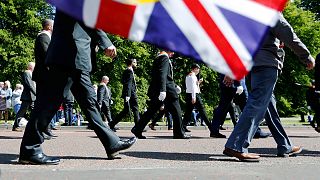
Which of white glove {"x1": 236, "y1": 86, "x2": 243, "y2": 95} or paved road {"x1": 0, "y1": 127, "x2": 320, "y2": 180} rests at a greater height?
white glove {"x1": 236, "y1": 86, "x2": 243, "y2": 95}

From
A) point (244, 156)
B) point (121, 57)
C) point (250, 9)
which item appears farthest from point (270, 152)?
point (121, 57)

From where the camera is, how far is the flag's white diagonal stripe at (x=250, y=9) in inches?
75.2

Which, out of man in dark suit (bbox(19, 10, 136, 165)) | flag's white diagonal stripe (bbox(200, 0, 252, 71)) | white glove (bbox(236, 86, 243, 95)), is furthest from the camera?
white glove (bbox(236, 86, 243, 95))

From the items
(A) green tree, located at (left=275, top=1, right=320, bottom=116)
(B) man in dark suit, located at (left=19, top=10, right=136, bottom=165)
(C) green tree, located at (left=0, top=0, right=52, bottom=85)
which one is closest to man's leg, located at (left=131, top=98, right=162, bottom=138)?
(B) man in dark suit, located at (left=19, top=10, right=136, bottom=165)

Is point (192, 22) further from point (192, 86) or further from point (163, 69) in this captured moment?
point (192, 86)

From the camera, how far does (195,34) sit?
1.91 metres

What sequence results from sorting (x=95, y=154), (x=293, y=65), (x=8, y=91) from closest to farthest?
(x=95, y=154) → (x=8, y=91) → (x=293, y=65)

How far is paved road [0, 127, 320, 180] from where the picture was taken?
493 centimetres

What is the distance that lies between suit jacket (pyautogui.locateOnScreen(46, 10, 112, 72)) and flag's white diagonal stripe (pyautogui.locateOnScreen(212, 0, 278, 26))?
3.45m

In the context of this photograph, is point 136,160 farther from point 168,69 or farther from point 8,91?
point 8,91

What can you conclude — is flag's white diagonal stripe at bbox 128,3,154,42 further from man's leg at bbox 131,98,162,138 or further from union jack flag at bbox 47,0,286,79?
man's leg at bbox 131,98,162,138

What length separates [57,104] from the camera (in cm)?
591

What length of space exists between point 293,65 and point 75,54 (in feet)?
142

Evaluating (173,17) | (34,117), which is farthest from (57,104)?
(173,17)
